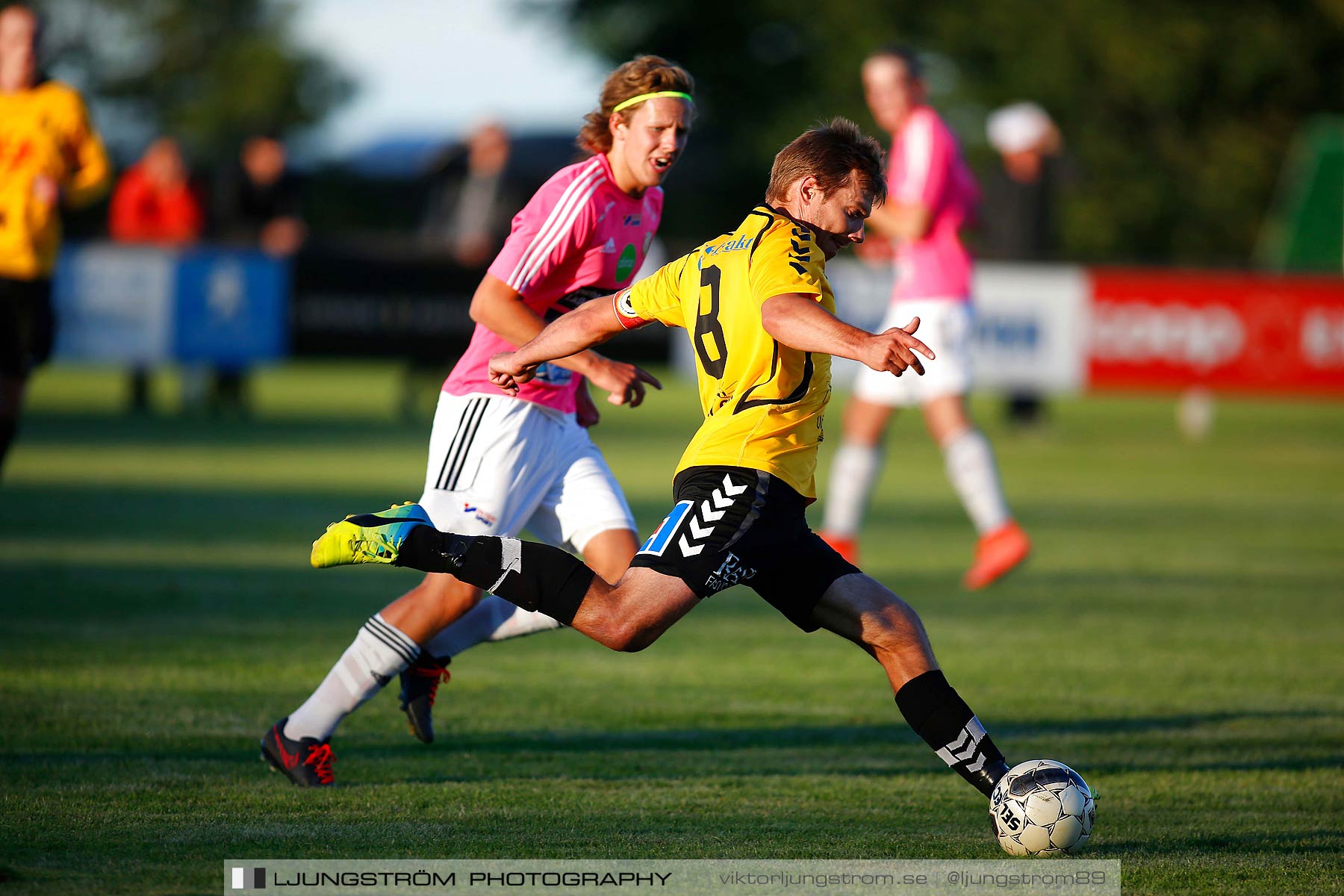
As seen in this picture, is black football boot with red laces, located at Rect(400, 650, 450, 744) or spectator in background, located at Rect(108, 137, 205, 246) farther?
spectator in background, located at Rect(108, 137, 205, 246)

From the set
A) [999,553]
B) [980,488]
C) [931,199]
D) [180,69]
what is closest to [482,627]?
[999,553]

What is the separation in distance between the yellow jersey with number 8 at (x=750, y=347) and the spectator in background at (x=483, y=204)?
14244 mm

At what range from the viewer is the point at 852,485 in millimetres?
9516

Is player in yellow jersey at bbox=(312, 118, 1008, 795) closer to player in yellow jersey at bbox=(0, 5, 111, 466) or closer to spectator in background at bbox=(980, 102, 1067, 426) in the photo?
player in yellow jersey at bbox=(0, 5, 111, 466)

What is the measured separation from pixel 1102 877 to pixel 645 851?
3.81 ft

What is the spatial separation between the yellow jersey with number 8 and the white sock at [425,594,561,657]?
123 cm

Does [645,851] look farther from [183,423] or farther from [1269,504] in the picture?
[183,423]

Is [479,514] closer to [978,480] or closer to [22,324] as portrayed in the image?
[22,324]

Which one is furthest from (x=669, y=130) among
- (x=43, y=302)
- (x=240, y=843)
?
(x=43, y=302)

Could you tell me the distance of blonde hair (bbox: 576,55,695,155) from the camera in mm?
5379

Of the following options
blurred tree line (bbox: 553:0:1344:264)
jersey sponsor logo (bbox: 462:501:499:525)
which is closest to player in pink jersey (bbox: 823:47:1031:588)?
jersey sponsor logo (bbox: 462:501:499:525)

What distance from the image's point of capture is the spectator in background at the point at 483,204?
19.0 metres

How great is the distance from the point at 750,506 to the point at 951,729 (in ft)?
2.74

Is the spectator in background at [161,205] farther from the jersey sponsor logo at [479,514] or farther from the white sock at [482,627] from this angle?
the jersey sponsor logo at [479,514]
